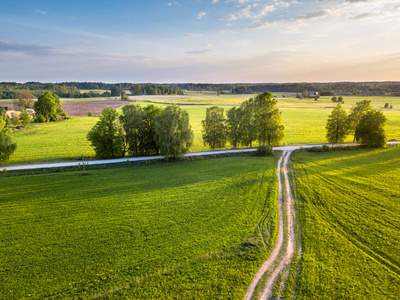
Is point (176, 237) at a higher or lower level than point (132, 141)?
lower

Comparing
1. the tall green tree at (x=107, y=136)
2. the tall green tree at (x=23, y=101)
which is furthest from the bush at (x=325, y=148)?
the tall green tree at (x=23, y=101)

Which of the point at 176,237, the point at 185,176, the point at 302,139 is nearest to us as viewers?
the point at 176,237

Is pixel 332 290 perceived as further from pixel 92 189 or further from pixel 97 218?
pixel 92 189

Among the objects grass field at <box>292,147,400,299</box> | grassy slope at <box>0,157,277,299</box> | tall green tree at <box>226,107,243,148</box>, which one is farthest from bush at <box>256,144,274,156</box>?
grassy slope at <box>0,157,277,299</box>

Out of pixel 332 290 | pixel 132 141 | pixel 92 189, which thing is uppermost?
pixel 132 141

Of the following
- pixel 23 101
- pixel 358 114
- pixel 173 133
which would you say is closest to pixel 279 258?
pixel 173 133

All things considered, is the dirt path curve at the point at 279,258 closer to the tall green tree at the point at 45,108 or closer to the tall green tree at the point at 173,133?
the tall green tree at the point at 173,133

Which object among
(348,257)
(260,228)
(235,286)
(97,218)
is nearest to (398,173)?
(348,257)
